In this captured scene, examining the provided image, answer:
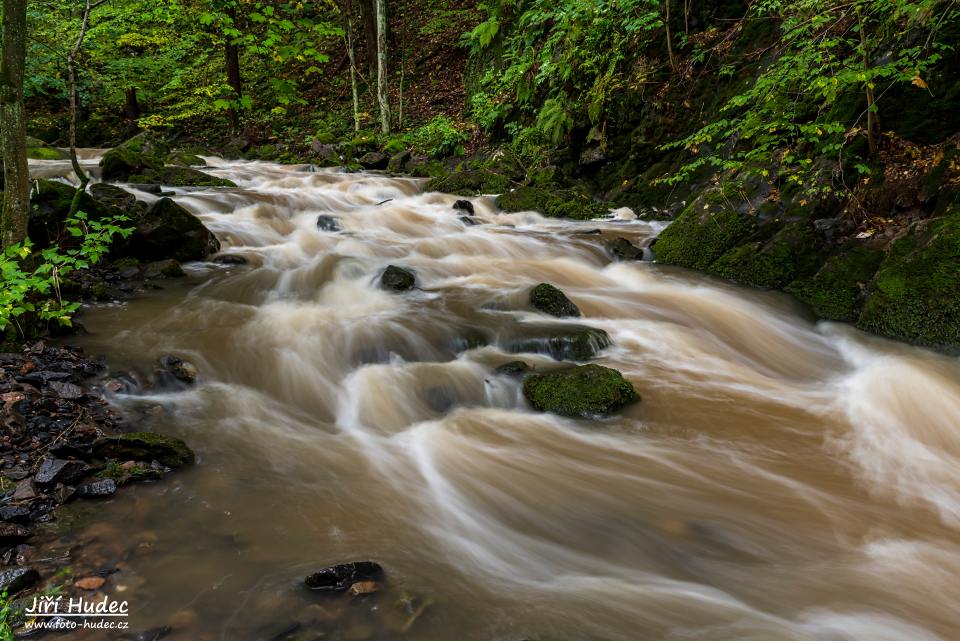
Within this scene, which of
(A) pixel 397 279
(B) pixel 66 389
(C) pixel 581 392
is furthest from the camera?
(A) pixel 397 279

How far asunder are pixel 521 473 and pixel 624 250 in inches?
212

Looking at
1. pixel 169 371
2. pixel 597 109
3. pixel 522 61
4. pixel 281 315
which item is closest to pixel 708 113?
pixel 597 109

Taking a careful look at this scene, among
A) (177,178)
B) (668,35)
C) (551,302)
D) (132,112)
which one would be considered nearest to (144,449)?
(551,302)

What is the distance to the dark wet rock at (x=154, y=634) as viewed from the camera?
2.01m

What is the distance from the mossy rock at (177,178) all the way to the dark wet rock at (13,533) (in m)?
9.72

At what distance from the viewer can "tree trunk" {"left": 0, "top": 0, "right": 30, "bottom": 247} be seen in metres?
3.90

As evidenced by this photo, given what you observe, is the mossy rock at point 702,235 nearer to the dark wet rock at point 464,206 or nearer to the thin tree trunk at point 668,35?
the thin tree trunk at point 668,35

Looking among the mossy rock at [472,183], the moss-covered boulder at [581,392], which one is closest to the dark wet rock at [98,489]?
the moss-covered boulder at [581,392]

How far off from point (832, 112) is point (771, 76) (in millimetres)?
1492

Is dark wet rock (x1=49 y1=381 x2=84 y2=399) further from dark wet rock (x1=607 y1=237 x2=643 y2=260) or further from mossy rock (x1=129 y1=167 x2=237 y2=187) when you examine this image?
mossy rock (x1=129 y1=167 x2=237 y2=187)

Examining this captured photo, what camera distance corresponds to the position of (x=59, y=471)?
2.82m

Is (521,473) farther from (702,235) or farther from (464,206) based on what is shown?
(464,206)

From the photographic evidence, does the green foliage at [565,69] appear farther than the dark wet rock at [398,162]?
No

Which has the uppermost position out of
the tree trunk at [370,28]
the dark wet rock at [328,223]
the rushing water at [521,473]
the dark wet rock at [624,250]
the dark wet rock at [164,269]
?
the tree trunk at [370,28]
